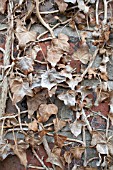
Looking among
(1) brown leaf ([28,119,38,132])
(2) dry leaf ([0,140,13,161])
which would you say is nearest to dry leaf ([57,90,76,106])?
(1) brown leaf ([28,119,38,132])

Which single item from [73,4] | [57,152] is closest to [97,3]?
[73,4]

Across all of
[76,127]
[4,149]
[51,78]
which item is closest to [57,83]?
[51,78]

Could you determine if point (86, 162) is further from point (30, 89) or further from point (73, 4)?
point (73, 4)

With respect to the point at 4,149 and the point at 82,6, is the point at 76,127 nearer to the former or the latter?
the point at 4,149

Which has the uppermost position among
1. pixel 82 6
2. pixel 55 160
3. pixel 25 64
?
pixel 82 6

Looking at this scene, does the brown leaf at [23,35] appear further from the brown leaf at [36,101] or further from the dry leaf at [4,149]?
the dry leaf at [4,149]

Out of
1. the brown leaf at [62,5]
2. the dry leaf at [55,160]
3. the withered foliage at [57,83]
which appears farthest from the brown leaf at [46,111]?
the brown leaf at [62,5]
